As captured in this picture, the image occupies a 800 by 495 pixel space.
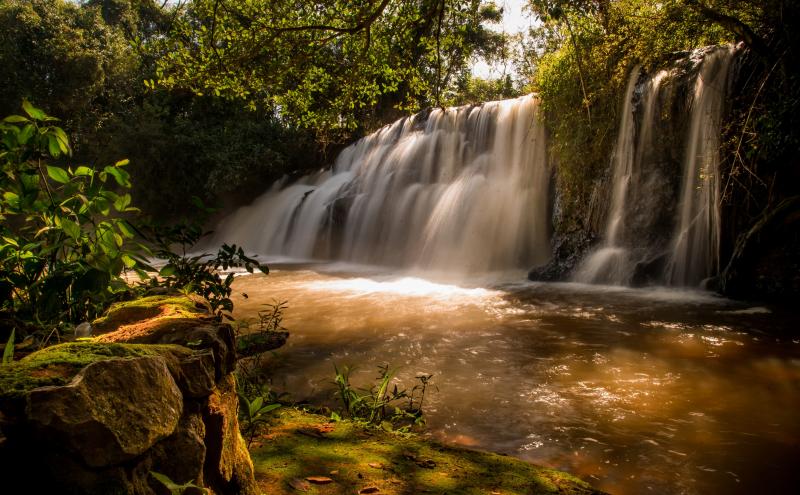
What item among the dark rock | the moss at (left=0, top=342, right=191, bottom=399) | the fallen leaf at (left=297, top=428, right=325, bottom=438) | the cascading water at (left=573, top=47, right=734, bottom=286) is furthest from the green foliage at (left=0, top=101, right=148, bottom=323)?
the cascading water at (left=573, top=47, right=734, bottom=286)

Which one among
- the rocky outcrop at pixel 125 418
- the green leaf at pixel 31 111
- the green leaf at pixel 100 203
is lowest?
the rocky outcrop at pixel 125 418

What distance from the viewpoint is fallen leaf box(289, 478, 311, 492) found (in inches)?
69.8

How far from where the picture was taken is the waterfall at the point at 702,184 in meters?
8.08

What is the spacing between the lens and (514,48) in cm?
2541

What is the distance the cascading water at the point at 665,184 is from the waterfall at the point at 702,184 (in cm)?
1

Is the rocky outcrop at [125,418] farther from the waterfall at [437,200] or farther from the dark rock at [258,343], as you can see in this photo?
the waterfall at [437,200]

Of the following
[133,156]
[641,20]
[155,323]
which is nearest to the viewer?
[155,323]

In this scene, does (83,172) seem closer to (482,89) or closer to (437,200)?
(437,200)

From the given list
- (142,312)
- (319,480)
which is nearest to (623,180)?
(319,480)

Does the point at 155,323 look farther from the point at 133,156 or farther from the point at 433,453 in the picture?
the point at 133,156

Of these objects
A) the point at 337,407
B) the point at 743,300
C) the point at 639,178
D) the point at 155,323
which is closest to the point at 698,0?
the point at 639,178

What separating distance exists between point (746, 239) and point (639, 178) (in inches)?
96.1

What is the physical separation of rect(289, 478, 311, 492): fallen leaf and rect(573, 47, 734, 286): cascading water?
8.23m

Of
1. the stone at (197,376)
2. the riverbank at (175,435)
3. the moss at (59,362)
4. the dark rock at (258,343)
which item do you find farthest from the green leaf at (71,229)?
the dark rock at (258,343)
